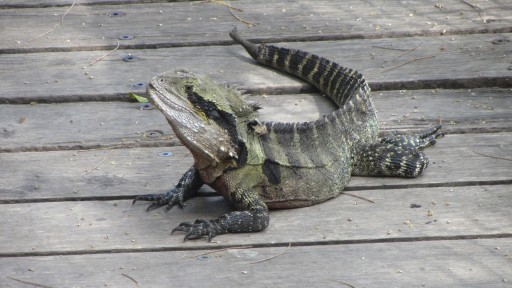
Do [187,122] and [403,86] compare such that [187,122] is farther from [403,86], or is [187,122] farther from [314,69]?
[403,86]

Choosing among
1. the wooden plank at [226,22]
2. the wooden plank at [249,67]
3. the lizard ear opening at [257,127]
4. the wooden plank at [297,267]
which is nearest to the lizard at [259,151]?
the lizard ear opening at [257,127]

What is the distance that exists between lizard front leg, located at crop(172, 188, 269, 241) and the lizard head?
0.87ft

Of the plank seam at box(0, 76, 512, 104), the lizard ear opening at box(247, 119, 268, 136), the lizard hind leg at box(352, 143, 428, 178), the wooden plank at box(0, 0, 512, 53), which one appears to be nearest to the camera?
the lizard ear opening at box(247, 119, 268, 136)

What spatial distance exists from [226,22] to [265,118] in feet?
4.95

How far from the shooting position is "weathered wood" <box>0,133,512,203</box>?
486 cm

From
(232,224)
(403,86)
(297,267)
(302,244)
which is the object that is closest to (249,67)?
(403,86)

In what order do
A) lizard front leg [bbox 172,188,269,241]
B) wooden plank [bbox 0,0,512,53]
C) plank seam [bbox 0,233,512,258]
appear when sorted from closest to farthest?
plank seam [bbox 0,233,512,258] → lizard front leg [bbox 172,188,269,241] → wooden plank [bbox 0,0,512,53]

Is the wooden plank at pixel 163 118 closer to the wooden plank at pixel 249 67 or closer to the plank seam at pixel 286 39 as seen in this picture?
the wooden plank at pixel 249 67

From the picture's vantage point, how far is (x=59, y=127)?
5.59 meters

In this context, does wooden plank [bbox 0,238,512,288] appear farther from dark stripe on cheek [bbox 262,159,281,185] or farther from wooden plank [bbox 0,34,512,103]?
wooden plank [bbox 0,34,512,103]

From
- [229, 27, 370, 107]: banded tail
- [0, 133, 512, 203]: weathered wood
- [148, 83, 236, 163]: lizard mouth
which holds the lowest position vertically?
[0, 133, 512, 203]: weathered wood

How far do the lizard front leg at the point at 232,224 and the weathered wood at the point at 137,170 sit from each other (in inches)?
20.4

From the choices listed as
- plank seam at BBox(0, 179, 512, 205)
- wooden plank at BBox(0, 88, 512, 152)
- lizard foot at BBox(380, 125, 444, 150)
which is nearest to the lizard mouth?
plank seam at BBox(0, 179, 512, 205)

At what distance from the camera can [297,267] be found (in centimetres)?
409
